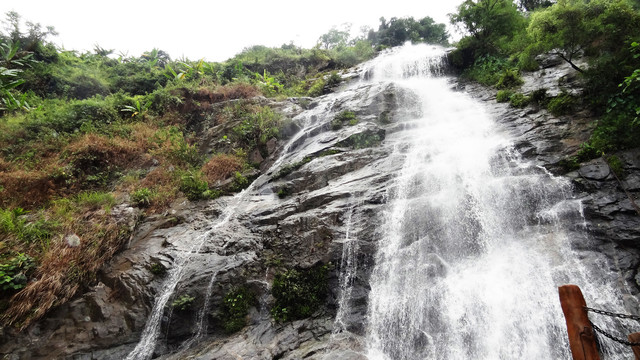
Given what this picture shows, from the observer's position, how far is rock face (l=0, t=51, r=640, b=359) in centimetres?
547

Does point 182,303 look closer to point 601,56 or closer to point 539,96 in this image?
point 601,56

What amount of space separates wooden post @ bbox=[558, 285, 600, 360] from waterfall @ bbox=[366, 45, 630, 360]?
158cm

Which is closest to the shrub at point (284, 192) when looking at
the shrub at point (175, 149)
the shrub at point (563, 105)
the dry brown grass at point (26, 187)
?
the shrub at point (175, 149)

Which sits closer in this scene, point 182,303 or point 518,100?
point 182,303

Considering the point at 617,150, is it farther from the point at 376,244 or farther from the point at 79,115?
the point at 79,115

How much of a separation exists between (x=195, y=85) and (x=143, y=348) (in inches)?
548

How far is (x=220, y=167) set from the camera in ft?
36.8

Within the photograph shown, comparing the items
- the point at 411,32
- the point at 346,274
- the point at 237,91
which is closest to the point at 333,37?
the point at 411,32

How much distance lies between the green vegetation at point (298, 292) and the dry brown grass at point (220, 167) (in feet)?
18.6

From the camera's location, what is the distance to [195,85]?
15.7 metres

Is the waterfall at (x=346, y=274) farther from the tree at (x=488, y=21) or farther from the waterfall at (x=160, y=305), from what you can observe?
the tree at (x=488, y=21)

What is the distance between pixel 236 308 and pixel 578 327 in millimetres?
6071

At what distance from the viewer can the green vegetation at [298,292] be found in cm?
620

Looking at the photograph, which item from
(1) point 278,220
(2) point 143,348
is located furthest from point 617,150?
(2) point 143,348
